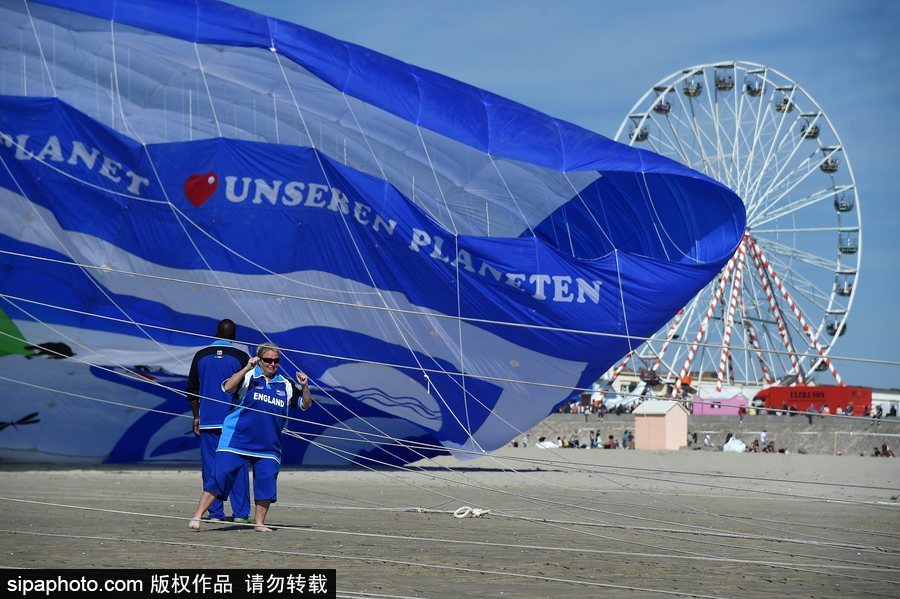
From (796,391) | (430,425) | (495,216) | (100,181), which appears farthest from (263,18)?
(796,391)

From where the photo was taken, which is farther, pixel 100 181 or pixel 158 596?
pixel 100 181

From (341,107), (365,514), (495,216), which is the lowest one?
(365,514)

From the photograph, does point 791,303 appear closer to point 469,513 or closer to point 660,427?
point 660,427

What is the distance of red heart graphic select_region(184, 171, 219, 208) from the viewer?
10.1 metres

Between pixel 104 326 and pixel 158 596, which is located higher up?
pixel 104 326

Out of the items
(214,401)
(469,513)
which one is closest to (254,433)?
(214,401)

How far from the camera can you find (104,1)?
965 centimetres

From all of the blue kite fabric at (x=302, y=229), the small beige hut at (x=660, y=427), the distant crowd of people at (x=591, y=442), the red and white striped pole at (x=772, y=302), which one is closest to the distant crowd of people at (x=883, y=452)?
the small beige hut at (x=660, y=427)

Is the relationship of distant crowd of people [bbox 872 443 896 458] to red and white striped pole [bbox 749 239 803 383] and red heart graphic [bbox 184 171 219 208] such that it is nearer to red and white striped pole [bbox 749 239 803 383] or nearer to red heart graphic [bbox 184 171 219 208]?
red and white striped pole [bbox 749 239 803 383]

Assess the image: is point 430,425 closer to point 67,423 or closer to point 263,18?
point 67,423

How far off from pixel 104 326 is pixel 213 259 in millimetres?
1116

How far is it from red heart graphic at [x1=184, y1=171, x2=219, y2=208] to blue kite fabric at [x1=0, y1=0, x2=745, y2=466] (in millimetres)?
13

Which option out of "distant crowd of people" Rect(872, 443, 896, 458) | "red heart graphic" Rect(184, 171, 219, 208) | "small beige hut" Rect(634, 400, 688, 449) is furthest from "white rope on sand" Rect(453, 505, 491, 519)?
"distant crowd of people" Rect(872, 443, 896, 458)

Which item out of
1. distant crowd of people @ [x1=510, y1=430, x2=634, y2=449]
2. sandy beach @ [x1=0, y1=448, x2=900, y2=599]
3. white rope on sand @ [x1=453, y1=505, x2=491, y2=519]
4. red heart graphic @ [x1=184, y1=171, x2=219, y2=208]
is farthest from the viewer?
distant crowd of people @ [x1=510, y1=430, x2=634, y2=449]
